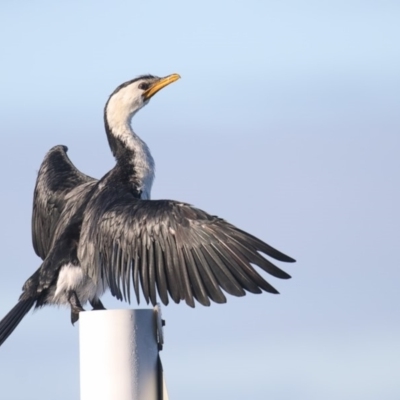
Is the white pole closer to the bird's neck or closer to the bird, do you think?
the bird

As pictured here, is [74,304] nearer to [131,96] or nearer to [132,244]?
[132,244]

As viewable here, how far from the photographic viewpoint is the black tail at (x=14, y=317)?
30.8 ft

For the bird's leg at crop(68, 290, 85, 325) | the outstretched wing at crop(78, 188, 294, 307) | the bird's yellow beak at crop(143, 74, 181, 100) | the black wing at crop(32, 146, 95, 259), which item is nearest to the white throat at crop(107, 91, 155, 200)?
the bird's yellow beak at crop(143, 74, 181, 100)

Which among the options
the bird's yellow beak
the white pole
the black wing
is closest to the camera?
the white pole

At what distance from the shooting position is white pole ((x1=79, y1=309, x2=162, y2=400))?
6.25 metres

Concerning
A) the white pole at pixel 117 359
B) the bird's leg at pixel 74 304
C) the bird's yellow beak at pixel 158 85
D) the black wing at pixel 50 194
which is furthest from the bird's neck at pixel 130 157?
the white pole at pixel 117 359

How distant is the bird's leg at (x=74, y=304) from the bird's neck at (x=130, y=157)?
1.08m

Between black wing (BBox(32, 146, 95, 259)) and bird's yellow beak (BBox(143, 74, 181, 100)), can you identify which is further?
black wing (BBox(32, 146, 95, 259))

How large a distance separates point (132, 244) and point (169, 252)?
14.1 inches

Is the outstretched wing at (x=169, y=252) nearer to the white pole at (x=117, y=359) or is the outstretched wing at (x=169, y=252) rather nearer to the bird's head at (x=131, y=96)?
the bird's head at (x=131, y=96)

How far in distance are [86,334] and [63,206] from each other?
5.16 meters

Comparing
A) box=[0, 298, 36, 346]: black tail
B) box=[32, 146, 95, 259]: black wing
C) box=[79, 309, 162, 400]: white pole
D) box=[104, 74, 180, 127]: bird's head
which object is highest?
box=[104, 74, 180, 127]: bird's head

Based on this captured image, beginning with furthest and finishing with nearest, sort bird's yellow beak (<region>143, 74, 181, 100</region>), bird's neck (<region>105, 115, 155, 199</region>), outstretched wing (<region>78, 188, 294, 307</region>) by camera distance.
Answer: bird's yellow beak (<region>143, 74, 181, 100</region>) < bird's neck (<region>105, 115, 155, 199</region>) < outstretched wing (<region>78, 188, 294, 307</region>)

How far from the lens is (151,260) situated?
8930 millimetres
